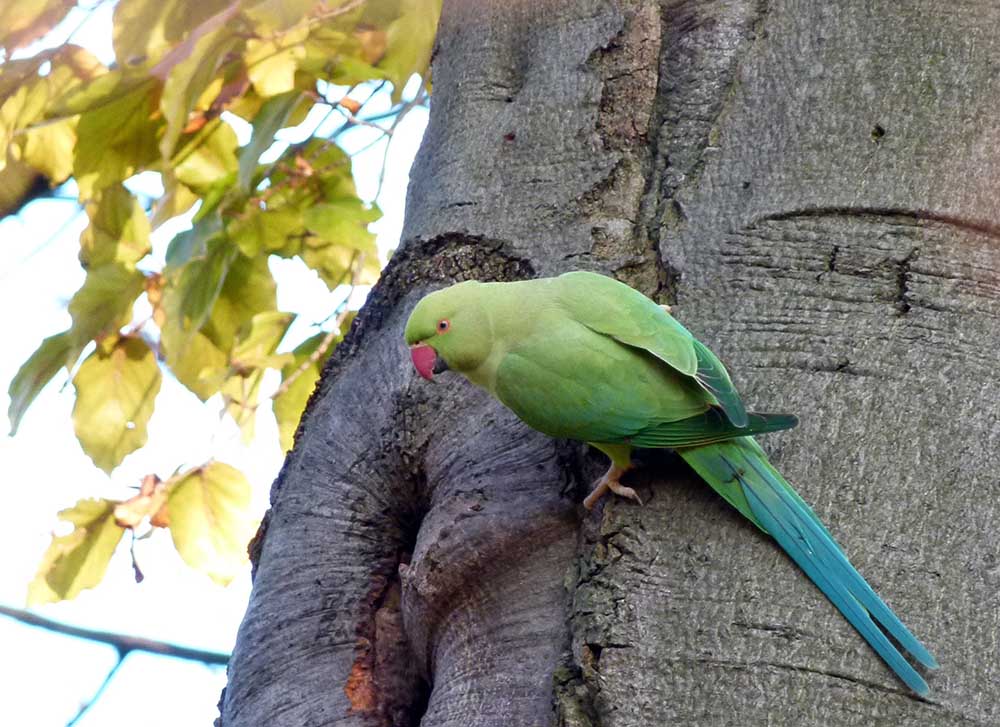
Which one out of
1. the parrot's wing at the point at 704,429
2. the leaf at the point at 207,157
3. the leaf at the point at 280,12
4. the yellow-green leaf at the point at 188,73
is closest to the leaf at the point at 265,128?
the yellow-green leaf at the point at 188,73

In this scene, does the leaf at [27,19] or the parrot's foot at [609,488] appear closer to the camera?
the parrot's foot at [609,488]

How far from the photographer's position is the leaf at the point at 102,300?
2969mm

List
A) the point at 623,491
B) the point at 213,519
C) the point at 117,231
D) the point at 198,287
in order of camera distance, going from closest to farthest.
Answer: the point at 623,491 < the point at 198,287 < the point at 213,519 < the point at 117,231

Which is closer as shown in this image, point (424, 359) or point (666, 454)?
point (666, 454)

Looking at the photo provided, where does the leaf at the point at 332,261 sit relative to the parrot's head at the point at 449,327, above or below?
above

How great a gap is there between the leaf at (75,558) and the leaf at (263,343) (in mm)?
564

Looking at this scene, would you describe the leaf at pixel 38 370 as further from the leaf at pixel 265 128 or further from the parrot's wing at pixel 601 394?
the parrot's wing at pixel 601 394

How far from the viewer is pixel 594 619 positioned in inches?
63.7

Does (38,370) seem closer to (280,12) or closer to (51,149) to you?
(51,149)

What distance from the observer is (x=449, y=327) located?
2.08 m

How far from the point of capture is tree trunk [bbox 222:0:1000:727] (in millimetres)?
1561

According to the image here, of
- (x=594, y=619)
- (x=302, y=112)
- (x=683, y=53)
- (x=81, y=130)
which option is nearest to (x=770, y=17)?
(x=683, y=53)

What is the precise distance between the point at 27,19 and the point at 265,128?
0.78 metres

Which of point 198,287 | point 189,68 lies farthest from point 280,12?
point 198,287
